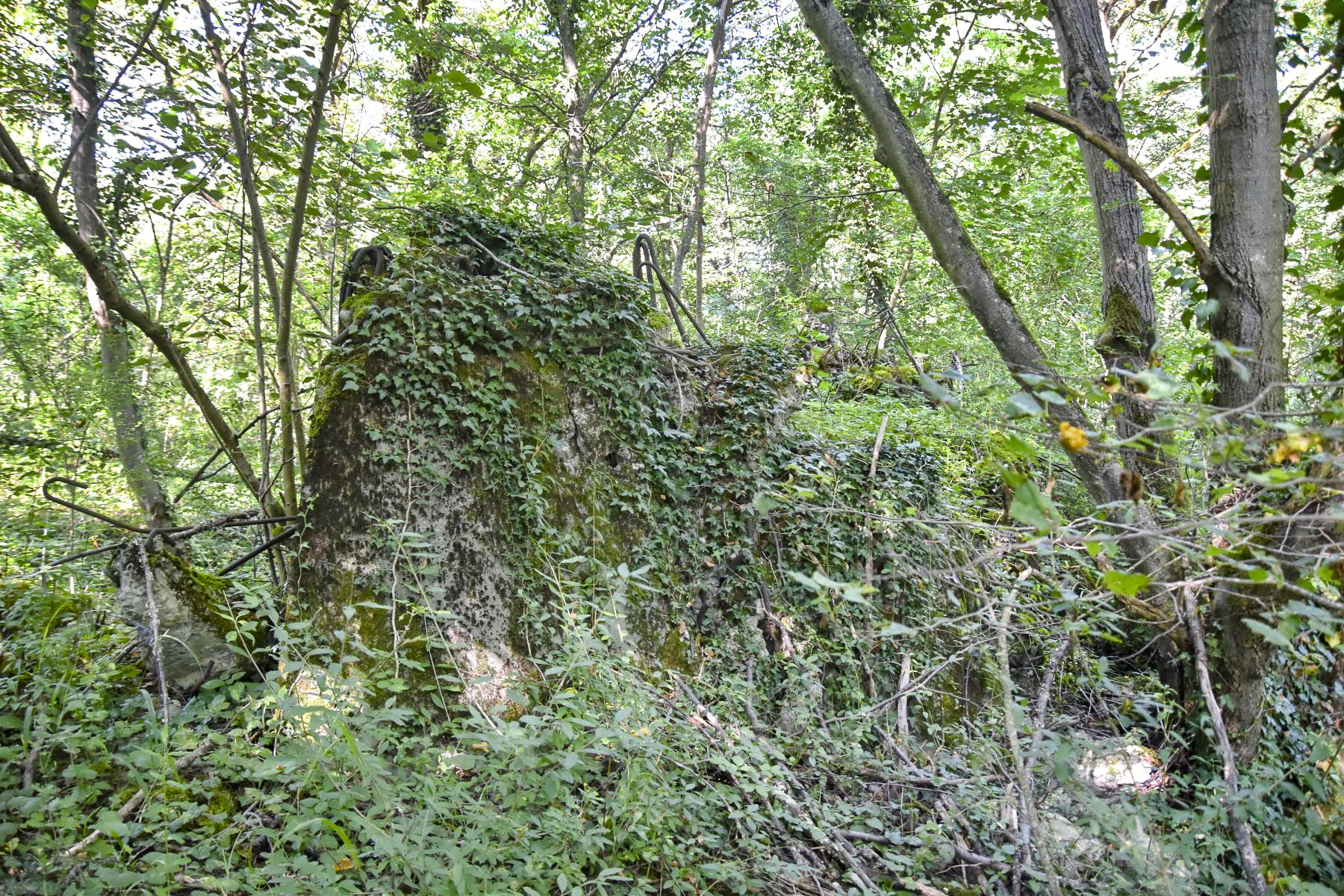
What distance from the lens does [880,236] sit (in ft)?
34.8

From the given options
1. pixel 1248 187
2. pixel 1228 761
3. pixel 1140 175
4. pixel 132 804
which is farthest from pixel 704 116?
pixel 132 804

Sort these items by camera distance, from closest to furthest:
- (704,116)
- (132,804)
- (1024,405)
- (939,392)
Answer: (1024,405)
(939,392)
(132,804)
(704,116)

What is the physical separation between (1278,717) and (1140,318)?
259 centimetres

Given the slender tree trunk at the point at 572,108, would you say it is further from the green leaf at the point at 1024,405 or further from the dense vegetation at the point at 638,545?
the green leaf at the point at 1024,405

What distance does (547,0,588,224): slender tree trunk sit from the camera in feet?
28.4

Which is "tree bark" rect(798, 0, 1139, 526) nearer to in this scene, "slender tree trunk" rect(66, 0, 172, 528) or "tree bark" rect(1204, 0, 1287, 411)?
"tree bark" rect(1204, 0, 1287, 411)

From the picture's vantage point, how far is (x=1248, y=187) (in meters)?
3.52

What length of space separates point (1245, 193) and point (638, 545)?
3.68 meters

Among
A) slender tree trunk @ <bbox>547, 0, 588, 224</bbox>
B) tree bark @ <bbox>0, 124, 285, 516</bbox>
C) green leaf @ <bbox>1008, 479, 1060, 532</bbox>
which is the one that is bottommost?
green leaf @ <bbox>1008, 479, 1060, 532</bbox>

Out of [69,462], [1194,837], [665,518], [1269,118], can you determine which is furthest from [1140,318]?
[69,462]

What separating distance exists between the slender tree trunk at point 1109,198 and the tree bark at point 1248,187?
24.6 inches

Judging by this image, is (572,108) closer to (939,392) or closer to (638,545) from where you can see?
(638,545)

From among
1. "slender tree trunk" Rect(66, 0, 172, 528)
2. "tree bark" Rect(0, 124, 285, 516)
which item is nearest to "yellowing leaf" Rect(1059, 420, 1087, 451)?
"tree bark" Rect(0, 124, 285, 516)

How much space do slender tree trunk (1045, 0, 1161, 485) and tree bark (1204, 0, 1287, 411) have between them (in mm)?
625
